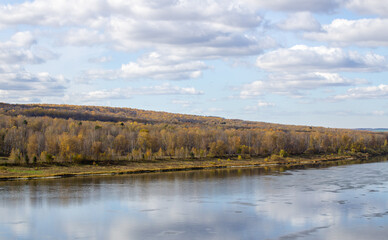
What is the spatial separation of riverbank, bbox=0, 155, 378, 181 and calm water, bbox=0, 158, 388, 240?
5.86m

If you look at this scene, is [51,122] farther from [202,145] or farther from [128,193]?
[128,193]

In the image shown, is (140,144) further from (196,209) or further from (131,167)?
(196,209)

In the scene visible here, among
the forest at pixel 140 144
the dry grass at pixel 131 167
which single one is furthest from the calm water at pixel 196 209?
the forest at pixel 140 144

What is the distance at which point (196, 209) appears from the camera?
31672 mm

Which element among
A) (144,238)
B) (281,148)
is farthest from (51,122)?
(144,238)

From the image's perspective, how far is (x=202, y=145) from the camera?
276 ft

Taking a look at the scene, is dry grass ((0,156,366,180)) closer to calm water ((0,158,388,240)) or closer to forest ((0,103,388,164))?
forest ((0,103,388,164))

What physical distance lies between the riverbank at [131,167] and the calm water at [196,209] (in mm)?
5862

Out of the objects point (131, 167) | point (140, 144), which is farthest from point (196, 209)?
point (140, 144)

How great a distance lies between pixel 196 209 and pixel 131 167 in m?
33.1

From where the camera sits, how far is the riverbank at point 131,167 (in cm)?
5422

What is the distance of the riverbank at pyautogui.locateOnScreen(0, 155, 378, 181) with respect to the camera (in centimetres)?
5422

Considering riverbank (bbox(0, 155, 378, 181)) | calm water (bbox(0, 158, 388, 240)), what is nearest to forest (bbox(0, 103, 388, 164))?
riverbank (bbox(0, 155, 378, 181))

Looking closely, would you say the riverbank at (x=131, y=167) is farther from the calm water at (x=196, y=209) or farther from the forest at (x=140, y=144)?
the calm water at (x=196, y=209)
